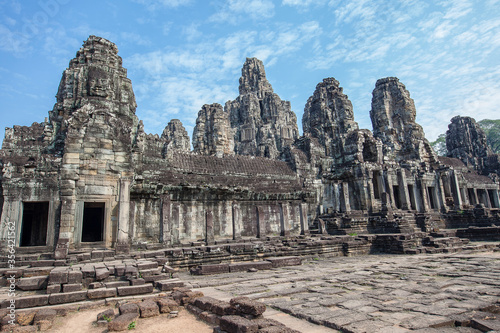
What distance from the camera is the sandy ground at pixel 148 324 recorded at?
450 cm

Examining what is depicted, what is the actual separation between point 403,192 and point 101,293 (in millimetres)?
26642

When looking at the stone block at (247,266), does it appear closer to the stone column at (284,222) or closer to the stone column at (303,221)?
the stone column at (284,222)

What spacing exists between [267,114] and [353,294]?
2317 inches

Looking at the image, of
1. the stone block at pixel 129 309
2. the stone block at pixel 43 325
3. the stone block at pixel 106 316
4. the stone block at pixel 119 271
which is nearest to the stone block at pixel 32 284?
the stone block at pixel 119 271

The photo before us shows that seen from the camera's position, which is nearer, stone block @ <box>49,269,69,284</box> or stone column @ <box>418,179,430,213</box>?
stone block @ <box>49,269,69,284</box>

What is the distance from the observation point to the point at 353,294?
6.09 m

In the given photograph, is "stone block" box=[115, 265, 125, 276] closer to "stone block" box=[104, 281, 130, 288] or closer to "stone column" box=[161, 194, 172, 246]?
"stone block" box=[104, 281, 130, 288]

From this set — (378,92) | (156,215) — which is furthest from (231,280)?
(378,92)

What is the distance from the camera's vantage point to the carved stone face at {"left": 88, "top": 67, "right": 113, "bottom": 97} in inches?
507

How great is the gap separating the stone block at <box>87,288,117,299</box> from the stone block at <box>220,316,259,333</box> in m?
3.04

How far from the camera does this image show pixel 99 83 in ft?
42.6

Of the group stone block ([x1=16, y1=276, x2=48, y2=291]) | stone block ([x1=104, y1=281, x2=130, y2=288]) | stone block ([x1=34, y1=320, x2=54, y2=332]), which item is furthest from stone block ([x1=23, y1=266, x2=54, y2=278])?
stone block ([x1=34, y1=320, x2=54, y2=332])

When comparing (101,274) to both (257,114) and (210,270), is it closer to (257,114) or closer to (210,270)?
(210,270)

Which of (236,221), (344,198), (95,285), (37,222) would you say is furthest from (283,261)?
(344,198)
